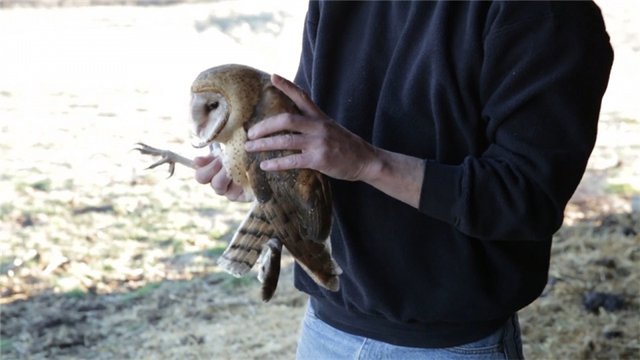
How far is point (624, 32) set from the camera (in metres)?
7.26

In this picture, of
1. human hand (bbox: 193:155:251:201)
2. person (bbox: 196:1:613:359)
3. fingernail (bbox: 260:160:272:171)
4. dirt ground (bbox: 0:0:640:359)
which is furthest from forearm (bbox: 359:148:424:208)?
dirt ground (bbox: 0:0:640:359)

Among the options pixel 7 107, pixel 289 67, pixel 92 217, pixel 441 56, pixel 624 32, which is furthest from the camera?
pixel 624 32

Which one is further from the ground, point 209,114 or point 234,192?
point 209,114

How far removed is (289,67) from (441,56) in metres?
5.19

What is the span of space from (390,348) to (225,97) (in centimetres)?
48

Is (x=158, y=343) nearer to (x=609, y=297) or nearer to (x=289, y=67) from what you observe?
(x=609, y=297)

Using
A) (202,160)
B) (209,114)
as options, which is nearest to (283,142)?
Result: (209,114)

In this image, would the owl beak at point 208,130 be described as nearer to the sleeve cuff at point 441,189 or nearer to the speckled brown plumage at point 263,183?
the speckled brown plumage at point 263,183

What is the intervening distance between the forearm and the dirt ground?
1.92 metres

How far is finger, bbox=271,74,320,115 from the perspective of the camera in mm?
1161

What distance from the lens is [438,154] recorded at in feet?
4.31

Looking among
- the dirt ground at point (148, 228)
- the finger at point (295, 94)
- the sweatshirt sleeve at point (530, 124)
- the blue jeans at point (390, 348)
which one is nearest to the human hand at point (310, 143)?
the finger at point (295, 94)

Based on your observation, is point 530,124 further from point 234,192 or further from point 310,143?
point 234,192

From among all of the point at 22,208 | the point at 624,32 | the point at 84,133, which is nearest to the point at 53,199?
the point at 22,208
